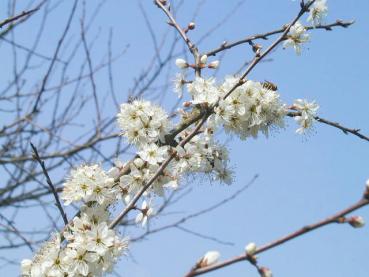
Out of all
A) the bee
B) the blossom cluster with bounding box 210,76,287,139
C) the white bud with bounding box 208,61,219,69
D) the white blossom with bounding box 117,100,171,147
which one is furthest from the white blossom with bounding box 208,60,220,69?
the white blossom with bounding box 117,100,171,147

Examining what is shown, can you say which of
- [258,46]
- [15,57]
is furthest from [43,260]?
[15,57]

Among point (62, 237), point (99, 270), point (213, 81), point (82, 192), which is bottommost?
point (99, 270)

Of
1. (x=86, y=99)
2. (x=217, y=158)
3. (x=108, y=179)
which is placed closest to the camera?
(x=108, y=179)

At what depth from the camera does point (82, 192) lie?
7.39ft

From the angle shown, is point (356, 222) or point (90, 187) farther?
point (90, 187)

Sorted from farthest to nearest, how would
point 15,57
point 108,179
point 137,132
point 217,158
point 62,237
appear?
1. point 15,57
2. point 217,158
3. point 137,132
4. point 108,179
5. point 62,237

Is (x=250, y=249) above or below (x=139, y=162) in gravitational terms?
below

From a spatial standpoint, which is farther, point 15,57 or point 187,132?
point 15,57

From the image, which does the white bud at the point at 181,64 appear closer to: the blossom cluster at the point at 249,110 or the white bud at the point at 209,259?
the blossom cluster at the point at 249,110

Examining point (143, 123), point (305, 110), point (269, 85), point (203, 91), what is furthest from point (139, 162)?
point (305, 110)

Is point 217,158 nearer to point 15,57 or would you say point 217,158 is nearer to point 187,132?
point 187,132

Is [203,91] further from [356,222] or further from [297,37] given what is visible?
[356,222]

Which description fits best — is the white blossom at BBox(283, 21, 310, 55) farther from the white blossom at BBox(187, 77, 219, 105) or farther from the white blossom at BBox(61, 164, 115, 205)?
the white blossom at BBox(61, 164, 115, 205)

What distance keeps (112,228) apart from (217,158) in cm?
77
